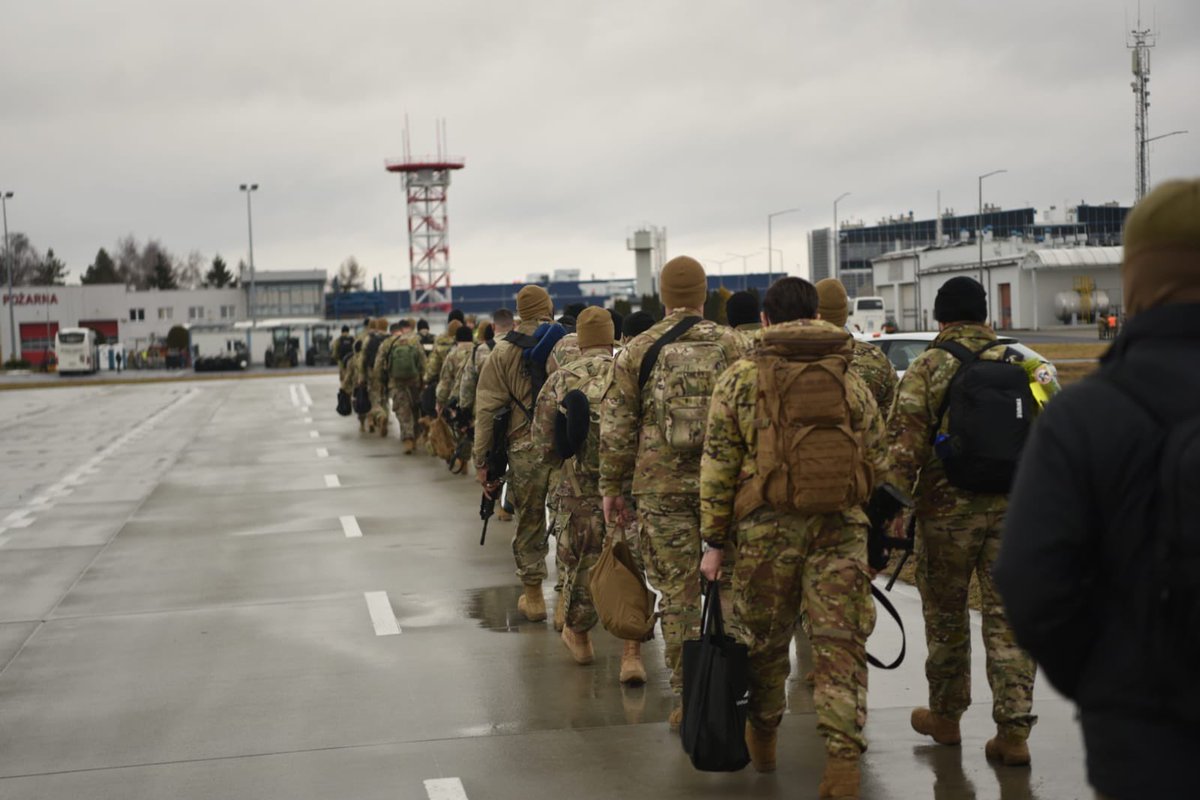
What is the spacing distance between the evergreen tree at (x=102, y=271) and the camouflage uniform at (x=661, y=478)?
16683cm

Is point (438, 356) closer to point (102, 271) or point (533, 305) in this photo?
point (533, 305)

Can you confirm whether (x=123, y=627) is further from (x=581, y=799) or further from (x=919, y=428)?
(x=919, y=428)

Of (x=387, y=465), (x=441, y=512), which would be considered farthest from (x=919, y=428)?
(x=387, y=465)

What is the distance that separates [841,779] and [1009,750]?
3.25ft

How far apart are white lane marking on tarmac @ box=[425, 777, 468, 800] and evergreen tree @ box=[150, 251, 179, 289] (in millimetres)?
159121

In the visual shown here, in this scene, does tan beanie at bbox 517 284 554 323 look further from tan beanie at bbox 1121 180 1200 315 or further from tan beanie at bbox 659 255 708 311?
tan beanie at bbox 1121 180 1200 315

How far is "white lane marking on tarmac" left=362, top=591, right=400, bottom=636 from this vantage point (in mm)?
9422

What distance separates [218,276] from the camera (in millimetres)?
170000

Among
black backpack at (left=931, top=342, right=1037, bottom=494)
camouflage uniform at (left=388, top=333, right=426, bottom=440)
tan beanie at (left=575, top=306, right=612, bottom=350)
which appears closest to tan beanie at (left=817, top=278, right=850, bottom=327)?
tan beanie at (left=575, top=306, right=612, bottom=350)

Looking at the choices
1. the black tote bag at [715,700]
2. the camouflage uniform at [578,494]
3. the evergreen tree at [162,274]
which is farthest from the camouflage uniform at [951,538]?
the evergreen tree at [162,274]

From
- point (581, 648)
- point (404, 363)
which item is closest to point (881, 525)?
point (581, 648)

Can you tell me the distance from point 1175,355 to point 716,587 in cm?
303

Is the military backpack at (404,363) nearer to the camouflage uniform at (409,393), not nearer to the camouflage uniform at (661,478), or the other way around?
the camouflage uniform at (409,393)

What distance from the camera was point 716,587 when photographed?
5605 mm
